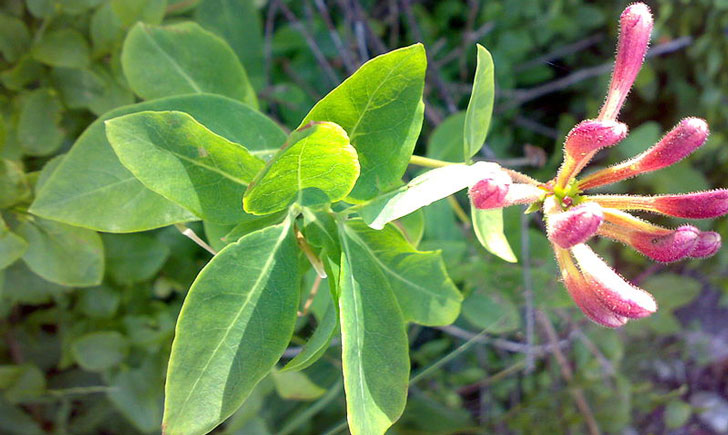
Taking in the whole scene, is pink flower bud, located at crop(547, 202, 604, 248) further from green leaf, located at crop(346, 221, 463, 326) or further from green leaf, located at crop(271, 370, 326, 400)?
green leaf, located at crop(271, 370, 326, 400)

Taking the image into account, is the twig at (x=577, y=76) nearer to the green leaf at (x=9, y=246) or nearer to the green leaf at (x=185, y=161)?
the green leaf at (x=185, y=161)

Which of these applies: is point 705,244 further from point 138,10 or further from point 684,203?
point 138,10

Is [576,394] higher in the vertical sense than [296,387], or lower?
lower

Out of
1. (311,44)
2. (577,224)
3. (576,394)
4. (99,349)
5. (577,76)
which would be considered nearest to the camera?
(577,224)

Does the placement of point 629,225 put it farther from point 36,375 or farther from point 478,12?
point 478,12

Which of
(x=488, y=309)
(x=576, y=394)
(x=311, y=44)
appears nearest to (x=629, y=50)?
(x=488, y=309)

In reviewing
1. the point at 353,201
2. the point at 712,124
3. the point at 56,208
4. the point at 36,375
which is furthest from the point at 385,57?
the point at 712,124

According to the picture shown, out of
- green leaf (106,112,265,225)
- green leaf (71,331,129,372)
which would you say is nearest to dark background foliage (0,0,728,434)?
green leaf (71,331,129,372)
